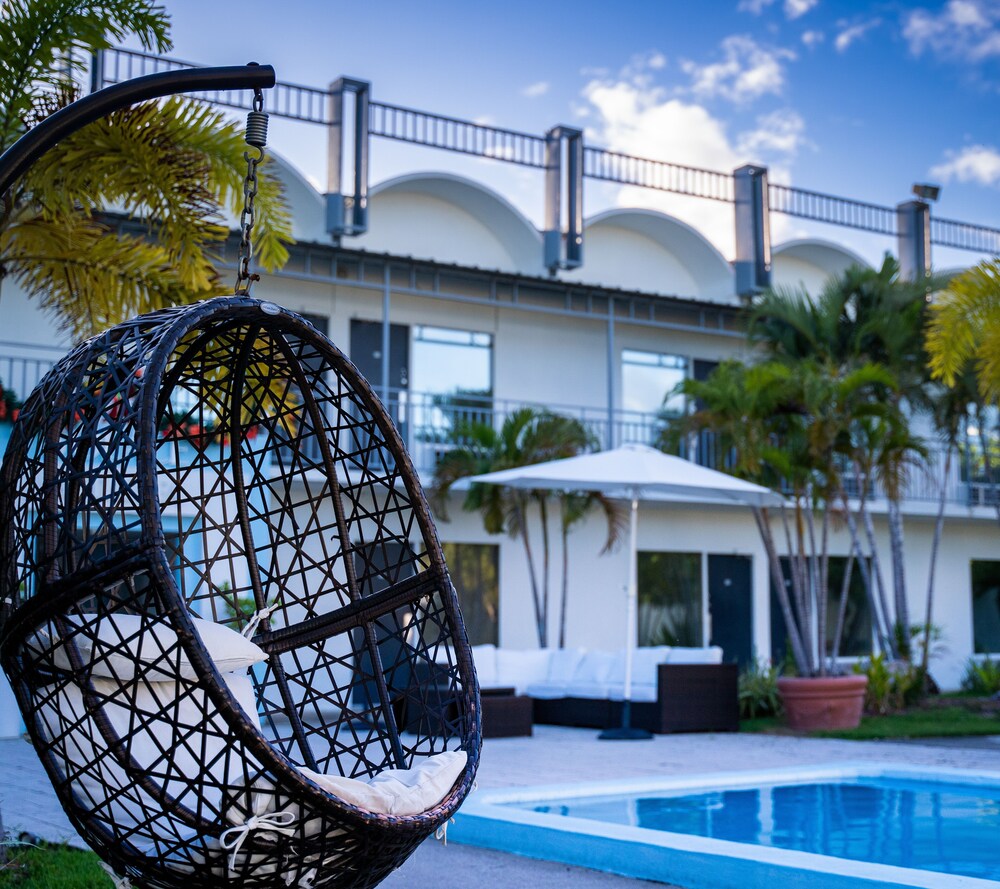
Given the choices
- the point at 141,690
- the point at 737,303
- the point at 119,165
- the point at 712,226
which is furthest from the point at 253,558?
the point at 712,226

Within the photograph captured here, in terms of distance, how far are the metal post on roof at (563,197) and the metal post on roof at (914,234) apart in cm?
662

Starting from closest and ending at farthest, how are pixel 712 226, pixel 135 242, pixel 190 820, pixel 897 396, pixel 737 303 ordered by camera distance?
pixel 190 820 → pixel 135 242 → pixel 897 396 → pixel 737 303 → pixel 712 226

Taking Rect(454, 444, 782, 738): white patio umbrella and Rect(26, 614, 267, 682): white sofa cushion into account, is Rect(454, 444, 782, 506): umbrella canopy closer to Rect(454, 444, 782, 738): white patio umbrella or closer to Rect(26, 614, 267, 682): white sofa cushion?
Rect(454, 444, 782, 738): white patio umbrella

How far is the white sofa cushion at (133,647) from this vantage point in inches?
121

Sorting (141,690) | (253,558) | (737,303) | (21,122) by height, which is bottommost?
(141,690)

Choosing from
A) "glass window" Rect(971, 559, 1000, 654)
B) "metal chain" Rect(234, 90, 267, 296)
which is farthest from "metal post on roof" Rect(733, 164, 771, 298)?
"metal chain" Rect(234, 90, 267, 296)

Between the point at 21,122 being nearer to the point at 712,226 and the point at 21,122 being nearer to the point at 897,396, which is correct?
the point at 897,396

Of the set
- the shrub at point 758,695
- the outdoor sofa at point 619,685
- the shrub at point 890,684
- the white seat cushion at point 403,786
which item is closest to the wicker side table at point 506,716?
the outdoor sofa at point 619,685

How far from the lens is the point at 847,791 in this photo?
7.68m

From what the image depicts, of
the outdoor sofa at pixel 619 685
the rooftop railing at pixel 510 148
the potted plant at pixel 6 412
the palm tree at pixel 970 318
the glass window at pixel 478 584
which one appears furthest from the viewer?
the glass window at pixel 478 584

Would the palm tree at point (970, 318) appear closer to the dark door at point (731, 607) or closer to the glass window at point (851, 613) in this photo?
the dark door at point (731, 607)

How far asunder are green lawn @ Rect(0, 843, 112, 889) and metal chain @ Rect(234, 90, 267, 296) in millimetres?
2218

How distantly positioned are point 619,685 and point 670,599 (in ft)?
17.3

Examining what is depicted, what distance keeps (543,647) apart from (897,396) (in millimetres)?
5439
